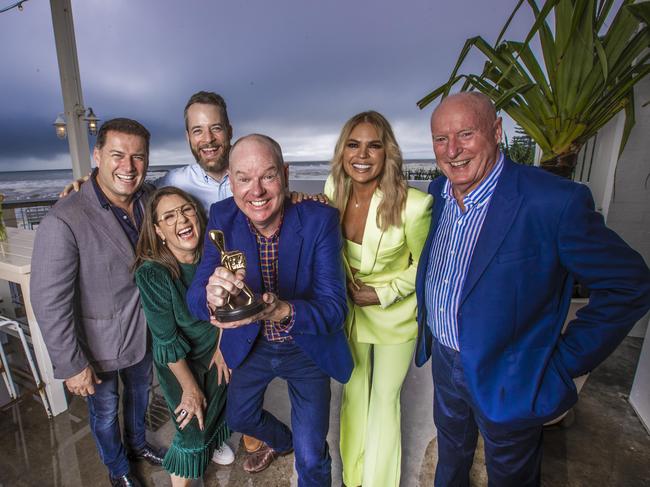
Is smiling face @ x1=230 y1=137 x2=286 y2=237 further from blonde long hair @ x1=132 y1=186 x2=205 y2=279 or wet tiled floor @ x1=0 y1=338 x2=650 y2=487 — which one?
wet tiled floor @ x1=0 y1=338 x2=650 y2=487

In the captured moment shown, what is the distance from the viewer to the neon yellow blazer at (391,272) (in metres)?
1.63

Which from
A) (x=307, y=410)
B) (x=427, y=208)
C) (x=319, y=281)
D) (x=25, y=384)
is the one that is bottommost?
(x=25, y=384)

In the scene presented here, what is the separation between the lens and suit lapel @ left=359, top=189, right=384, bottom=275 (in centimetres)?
162

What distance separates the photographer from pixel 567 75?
1593 millimetres

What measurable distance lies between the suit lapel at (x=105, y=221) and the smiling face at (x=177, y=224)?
0.56 feet

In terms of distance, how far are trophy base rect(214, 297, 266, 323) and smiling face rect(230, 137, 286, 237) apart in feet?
1.28

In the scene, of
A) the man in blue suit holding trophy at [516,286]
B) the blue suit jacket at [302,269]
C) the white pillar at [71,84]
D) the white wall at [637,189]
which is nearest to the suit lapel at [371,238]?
the blue suit jacket at [302,269]

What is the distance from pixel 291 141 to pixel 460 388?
10.2m

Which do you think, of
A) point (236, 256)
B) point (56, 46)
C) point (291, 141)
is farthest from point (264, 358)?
point (291, 141)

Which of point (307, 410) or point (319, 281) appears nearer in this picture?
point (319, 281)

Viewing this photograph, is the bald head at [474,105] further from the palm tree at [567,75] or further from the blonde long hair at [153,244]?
the blonde long hair at [153,244]

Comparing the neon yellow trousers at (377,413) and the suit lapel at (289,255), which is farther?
the neon yellow trousers at (377,413)

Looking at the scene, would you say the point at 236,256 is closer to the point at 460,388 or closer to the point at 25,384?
the point at 460,388

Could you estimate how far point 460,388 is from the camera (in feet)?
4.44
